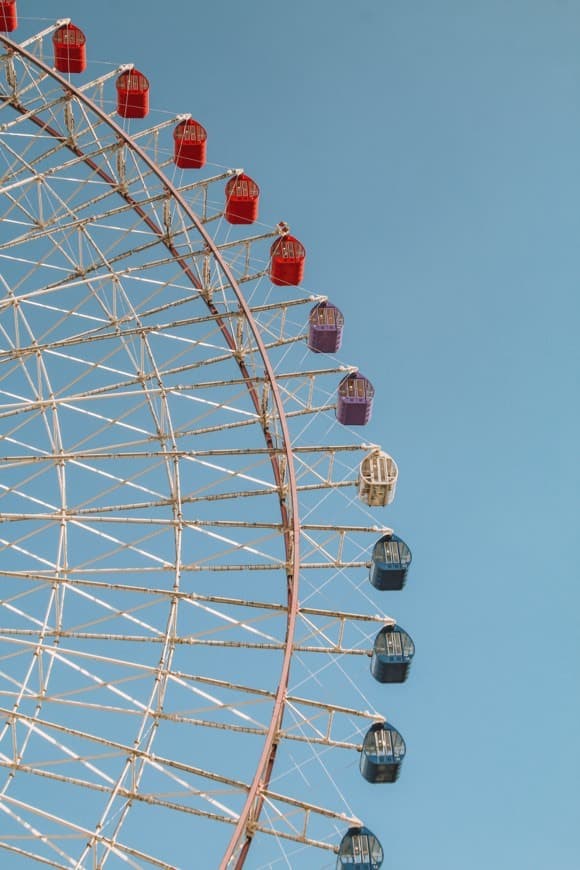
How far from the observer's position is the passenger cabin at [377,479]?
23141mm

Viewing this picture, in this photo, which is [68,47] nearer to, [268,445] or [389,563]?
[268,445]

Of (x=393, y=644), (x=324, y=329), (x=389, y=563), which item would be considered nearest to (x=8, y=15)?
(x=324, y=329)

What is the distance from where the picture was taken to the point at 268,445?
22844 mm

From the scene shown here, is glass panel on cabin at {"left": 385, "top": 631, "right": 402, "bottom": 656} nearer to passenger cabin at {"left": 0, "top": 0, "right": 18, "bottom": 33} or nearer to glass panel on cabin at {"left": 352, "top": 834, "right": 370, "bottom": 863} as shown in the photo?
glass panel on cabin at {"left": 352, "top": 834, "right": 370, "bottom": 863}

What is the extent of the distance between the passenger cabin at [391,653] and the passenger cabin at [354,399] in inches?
185

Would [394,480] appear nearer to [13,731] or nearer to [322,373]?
[322,373]

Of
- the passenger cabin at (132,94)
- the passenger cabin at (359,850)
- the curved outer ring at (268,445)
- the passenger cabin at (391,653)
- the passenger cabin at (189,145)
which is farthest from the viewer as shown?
the passenger cabin at (132,94)

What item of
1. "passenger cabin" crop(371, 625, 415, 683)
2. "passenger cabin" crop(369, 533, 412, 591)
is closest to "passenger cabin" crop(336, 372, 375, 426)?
"passenger cabin" crop(369, 533, 412, 591)

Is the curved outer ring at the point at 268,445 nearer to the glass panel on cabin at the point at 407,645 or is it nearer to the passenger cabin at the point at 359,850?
the passenger cabin at the point at 359,850

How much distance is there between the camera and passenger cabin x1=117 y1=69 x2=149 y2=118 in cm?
2808

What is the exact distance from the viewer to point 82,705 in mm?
19609

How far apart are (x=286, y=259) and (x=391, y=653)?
8994 mm

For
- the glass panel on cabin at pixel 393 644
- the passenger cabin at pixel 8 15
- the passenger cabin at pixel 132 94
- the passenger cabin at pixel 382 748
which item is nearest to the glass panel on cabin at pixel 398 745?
the passenger cabin at pixel 382 748

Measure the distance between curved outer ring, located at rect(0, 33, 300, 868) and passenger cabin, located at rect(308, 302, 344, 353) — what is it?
2406 millimetres
